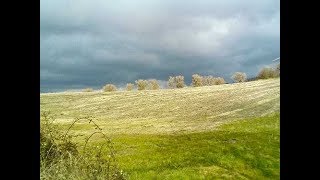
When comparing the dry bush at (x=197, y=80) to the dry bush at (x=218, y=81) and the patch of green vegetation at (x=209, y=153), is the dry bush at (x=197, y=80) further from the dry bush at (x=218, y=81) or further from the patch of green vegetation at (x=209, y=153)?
the patch of green vegetation at (x=209, y=153)

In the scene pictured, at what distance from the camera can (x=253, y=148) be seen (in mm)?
7793

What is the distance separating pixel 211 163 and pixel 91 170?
8.62 ft

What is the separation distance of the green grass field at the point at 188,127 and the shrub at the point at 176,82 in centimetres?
23

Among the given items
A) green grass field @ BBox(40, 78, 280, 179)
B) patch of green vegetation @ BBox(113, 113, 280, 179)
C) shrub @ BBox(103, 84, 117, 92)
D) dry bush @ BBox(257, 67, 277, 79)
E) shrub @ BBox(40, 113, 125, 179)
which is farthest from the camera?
shrub @ BBox(103, 84, 117, 92)

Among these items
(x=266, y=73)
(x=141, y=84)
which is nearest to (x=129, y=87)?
(x=141, y=84)

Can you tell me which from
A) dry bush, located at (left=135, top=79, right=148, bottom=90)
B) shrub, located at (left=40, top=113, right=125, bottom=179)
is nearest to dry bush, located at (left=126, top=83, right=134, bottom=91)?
dry bush, located at (left=135, top=79, right=148, bottom=90)

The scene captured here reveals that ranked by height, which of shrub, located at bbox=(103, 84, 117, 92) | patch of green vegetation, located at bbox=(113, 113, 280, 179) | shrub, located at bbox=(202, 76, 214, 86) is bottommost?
patch of green vegetation, located at bbox=(113, 113, 280, 179)

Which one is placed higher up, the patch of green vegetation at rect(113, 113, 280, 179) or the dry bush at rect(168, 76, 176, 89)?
the dry bush at rect(168, 76, 176, 89)

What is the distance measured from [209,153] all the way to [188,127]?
845 mm

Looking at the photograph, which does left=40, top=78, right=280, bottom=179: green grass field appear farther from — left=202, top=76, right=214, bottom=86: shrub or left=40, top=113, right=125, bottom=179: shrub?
left=40, top=113, right=125, bottom=179: shrub

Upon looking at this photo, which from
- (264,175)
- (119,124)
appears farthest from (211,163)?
(119,124)

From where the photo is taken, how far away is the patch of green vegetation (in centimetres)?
708

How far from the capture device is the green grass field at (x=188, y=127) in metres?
7.23

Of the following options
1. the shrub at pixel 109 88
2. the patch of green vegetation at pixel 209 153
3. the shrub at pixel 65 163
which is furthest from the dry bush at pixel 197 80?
the shrub at pixel 65 163
